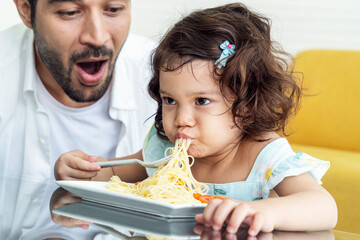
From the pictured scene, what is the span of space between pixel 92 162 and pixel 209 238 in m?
0.77

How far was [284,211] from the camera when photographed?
Answer: 1166 millimetres

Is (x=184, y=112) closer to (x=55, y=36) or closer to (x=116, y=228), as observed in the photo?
(x=116, y=228)

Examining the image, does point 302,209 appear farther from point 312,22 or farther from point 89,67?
point 312,22

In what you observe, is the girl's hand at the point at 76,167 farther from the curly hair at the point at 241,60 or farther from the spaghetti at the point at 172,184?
the curly hair at the point at 241,60

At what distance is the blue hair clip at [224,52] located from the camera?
149 centimetres

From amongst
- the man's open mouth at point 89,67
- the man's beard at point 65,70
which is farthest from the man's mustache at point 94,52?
the man's open mouth at point 89,67

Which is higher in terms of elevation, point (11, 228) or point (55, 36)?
point (55, 36)

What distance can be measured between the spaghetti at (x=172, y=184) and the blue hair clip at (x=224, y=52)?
0.23 metres

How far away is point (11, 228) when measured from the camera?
3.77 feet

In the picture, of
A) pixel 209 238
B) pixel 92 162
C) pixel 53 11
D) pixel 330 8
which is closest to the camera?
pixel 209 238

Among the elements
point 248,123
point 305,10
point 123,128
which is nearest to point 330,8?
point 305,10

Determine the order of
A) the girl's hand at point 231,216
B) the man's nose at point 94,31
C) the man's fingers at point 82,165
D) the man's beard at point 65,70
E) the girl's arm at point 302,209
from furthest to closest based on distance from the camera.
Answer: the man's beard at point 65,70 → the man's nose at point 94,31 → the man's fingers at point 82,165 → the girl's arm at point 302,209 → the girl's hand at point 231,216

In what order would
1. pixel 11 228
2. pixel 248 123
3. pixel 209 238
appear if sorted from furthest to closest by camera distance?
1. pixel 248 123
2. pixel 11 228
3. pixel 209 238

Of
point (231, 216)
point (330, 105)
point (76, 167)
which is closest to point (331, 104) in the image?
point (330, 105)
